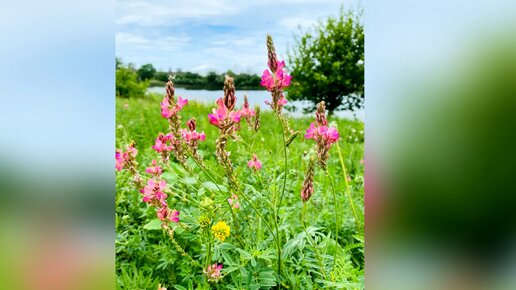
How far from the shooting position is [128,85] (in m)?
6.41

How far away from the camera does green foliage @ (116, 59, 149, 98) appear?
6348 mm

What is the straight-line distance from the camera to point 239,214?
1374 millimetres

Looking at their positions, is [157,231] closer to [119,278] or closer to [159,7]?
[119,278]

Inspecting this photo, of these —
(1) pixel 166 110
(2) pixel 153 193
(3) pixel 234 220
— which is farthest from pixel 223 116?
(3) pixel 234 220

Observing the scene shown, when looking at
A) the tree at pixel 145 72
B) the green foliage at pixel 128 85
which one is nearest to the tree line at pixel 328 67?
the green foliage at pixel 128 85

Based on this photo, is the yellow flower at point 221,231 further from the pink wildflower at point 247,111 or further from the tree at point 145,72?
the tree at point 145,72

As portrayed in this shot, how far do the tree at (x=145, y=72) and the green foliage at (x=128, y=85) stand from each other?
1.43 feet

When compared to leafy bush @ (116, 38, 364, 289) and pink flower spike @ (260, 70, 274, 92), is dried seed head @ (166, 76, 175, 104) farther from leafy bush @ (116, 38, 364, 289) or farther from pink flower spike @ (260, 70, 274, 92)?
pink flower spike @ (260, 70, 274, 92)

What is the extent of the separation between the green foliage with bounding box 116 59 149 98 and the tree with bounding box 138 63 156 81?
0.44 m

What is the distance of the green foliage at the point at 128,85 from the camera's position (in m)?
6.35
